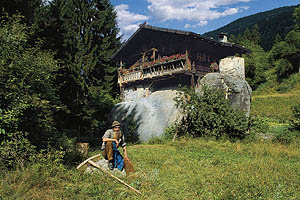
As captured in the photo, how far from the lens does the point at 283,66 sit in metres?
34.3

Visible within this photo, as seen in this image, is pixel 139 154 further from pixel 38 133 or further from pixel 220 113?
pixel 220 113

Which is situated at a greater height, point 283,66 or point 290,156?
point 283,66

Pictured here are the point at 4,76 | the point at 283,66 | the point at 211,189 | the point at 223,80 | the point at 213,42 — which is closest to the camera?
the point at 211,189

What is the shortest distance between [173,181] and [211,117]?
6408mm

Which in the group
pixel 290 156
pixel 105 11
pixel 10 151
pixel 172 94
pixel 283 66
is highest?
pixel 105 11

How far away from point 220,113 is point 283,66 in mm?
26822

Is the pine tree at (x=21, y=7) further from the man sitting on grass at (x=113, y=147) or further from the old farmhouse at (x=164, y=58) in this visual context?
the old farmhouse at (x=164, y=58)

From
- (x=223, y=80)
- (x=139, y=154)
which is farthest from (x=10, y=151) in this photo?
(x=223, y=80)

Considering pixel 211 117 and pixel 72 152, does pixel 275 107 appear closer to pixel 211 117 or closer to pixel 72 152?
pixel 211 117

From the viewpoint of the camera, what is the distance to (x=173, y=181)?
6203 millimetres

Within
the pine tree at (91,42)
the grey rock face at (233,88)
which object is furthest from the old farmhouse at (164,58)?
the grey rock face at (233,88)

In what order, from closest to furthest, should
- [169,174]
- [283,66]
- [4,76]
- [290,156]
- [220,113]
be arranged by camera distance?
[4,76] < [169,174] < [290,156] < [220,113] < [283,66]

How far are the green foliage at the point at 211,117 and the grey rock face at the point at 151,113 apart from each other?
1016 mm

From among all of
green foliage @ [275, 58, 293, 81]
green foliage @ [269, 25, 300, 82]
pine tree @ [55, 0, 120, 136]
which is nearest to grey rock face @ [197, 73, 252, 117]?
pine tree @ [55, 0, 120, 136]
